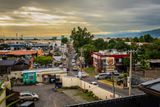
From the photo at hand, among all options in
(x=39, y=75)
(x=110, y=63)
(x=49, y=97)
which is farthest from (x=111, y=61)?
(x=49, y=97)

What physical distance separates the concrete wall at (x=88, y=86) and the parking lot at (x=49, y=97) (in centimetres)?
207

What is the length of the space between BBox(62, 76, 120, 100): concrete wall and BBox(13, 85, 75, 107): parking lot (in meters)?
2.07

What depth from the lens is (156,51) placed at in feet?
155

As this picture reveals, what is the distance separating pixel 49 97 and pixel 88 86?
4261 mm

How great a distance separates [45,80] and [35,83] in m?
1.77

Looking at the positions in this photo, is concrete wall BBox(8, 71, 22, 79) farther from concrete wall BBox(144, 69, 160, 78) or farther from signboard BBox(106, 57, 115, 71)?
concrete wall BBox(144, 69, 160, 78)

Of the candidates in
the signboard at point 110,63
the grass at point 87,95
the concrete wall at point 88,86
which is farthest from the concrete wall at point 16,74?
the signboard at point 110,63

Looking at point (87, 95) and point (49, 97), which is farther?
point (49, 97)

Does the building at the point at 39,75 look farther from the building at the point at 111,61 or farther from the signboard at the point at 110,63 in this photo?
the signboard at the point at 110,63

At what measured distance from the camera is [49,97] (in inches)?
1085

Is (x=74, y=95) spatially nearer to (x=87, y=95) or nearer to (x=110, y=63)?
(x=87, y=95)

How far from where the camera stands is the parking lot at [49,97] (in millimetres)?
24594

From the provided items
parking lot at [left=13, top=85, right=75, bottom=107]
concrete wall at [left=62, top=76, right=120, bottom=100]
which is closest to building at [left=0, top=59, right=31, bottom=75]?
parking lot at [left=13, top=85, right=75, bottom=107]

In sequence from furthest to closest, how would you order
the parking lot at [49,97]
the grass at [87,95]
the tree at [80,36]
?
1. the tree at [80,36]
2. the grass at [87,95]
3. the parking lot at [49,97]
